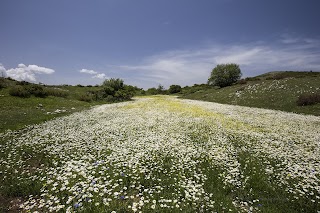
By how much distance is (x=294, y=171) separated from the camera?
9.26m

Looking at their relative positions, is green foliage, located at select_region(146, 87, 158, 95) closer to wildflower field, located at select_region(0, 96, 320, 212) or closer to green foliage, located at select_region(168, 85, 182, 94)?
green foliage, located at select_region(168, 85, 182, 94)

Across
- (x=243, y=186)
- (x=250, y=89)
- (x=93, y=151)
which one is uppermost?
(x=250, y=89)

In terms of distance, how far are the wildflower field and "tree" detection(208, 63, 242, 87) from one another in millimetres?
66351

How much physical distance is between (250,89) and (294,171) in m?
45.2

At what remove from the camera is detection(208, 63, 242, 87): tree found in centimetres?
7970

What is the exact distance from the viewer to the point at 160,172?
355 inches

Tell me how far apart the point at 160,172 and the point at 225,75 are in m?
76.6

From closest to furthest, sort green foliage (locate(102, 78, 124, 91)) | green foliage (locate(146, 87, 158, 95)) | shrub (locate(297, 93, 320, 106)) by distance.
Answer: shrub (locate(297, 93, 320, 106)) → green foliage (locate(102, 78, 124, 91)) → green foliage (locate(146, 87, 158, 95))

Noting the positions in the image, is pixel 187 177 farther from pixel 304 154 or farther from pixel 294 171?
pixel 304 154

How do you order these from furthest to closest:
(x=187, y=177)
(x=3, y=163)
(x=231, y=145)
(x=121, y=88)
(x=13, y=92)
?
(x=121, y=88) → (x=13, y=92) → (x=231, y=145) → (x=3, y=163) → (x=187, y=177)

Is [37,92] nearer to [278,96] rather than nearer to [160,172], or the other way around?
[160,172]

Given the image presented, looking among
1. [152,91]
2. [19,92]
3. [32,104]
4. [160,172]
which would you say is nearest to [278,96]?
[160,172]

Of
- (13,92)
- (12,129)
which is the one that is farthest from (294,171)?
(13,92)

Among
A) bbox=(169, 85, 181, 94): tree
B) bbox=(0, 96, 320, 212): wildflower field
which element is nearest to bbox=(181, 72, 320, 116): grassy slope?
bbox=(0, 96, 320, 212): wildflower field
